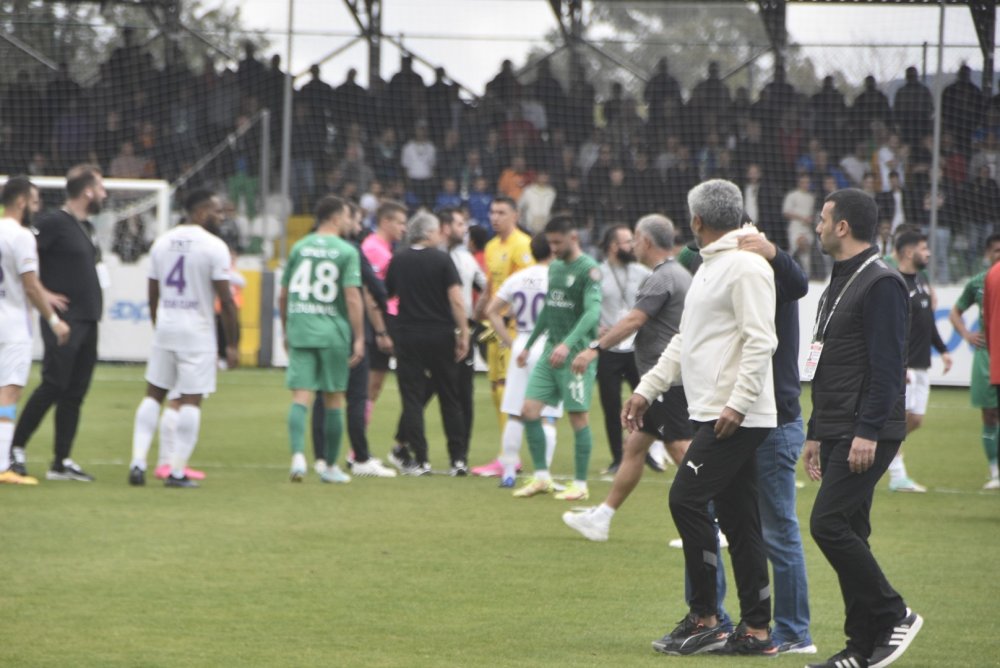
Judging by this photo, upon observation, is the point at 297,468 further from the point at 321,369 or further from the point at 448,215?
the point at 448,215

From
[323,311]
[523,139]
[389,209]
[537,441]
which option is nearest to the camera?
[537,441]

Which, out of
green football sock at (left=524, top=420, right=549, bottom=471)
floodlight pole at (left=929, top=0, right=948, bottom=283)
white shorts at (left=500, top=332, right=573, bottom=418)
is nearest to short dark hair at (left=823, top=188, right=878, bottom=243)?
green football sock at (left=524, top=420, right=549, bottom=471)

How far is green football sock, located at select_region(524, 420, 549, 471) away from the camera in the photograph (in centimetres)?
1095

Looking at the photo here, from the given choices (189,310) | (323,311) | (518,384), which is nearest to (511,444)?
(518,384)

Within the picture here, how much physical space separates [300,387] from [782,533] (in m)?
5.65

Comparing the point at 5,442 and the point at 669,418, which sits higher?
the point at 669,418

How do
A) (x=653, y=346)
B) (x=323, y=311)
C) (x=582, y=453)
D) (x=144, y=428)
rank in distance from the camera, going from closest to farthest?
1. (x=653, y=346)
2. (x=582, y=453)
3. (x=144, y=428)
4. (x=323, y=311)

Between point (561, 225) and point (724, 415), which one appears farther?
point (561, 225)

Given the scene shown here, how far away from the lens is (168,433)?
1098 cm

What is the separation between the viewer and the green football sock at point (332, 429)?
11172 mm

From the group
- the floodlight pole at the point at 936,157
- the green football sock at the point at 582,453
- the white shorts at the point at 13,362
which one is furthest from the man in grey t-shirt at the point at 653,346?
the floodlight pole at the point at 936,157

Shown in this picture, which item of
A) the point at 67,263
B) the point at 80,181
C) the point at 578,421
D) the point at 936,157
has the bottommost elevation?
the point at 578,421

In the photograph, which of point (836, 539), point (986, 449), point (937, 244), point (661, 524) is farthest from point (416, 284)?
point (937, 244)

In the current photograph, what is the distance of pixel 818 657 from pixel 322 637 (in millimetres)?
2089
